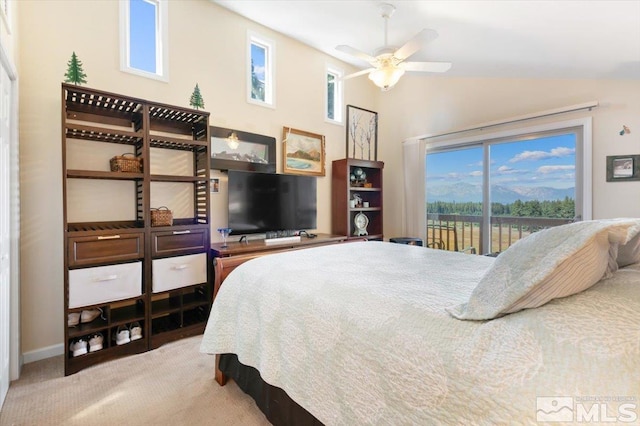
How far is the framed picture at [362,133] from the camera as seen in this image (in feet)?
15.7

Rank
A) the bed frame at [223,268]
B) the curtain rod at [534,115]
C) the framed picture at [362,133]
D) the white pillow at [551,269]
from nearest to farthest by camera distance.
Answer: the white pillow at [551,269], the bed frame at [223,268], the curtain rod at [534,115], the framed picture at [362,133]

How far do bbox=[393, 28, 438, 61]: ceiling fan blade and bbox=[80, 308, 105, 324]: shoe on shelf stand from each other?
10.7 feet

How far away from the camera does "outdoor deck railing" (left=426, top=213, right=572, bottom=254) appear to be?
3623 millimetres

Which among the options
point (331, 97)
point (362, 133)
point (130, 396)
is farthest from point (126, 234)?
point (362, 133)

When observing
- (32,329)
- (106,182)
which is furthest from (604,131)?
(32,329)

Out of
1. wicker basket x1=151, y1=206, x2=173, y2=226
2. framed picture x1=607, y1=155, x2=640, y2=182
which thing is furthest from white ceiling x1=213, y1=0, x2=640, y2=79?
wicker basket x1=151, y1=206, x2=173, y2=226

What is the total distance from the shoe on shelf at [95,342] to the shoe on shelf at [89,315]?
0.14 m

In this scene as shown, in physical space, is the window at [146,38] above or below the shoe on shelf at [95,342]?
above

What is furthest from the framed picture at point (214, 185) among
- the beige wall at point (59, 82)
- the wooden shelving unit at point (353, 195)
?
the wooden shelving unit at point (353, 195)

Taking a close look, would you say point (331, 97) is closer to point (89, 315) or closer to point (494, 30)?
point (494, 30)

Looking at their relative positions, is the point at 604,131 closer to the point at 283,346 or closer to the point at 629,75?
the point at 629,75

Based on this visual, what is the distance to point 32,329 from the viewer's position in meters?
2.38

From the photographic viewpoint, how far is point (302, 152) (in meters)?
4.15

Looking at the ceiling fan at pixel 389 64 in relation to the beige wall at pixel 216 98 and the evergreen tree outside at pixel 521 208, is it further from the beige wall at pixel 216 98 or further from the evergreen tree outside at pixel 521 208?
the evergreen tree outside at pixel 521 208
